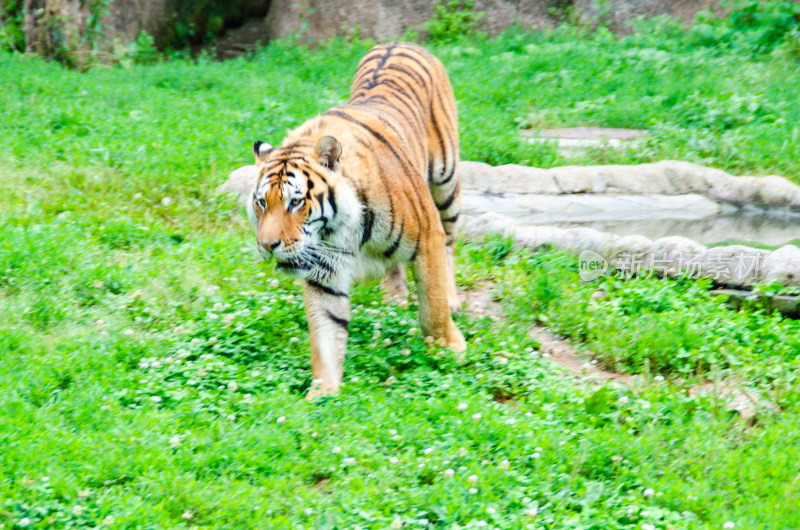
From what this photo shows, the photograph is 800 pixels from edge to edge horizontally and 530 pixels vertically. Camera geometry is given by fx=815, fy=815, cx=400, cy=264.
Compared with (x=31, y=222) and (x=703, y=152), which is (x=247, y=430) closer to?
(x=31, y=222)

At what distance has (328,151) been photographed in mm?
3691

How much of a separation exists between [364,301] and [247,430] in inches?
61.8

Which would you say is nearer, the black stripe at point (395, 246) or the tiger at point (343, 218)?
the tiger at point (343, 218)

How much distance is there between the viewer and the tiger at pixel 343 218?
3.64 m

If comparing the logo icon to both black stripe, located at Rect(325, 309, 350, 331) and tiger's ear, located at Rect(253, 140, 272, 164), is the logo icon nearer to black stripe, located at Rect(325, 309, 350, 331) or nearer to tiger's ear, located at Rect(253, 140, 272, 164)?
black stripe, located at Rect(325, 309, 350, 331)

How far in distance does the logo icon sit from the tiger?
4.36ft

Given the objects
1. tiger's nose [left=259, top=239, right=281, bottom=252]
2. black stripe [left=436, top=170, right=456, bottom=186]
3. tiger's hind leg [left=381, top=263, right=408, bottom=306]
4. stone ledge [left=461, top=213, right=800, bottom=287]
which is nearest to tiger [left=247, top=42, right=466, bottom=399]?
tiger's nose [left=259, top=239, right=281, bottom=252]

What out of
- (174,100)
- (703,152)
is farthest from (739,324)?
(174,100)

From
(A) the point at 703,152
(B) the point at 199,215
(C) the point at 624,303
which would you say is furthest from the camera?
(A) the point at 703,152

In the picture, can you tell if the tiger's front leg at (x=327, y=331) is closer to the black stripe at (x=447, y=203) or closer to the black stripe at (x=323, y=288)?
the black stripe at (x=323, y=288)

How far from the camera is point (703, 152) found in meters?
7.43

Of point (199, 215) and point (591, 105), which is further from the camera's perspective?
point (591, 105)

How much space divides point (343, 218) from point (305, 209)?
0.19m

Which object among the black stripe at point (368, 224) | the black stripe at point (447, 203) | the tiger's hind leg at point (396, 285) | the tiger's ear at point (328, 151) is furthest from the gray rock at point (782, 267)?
the tiger's ear at point (328, 151)
